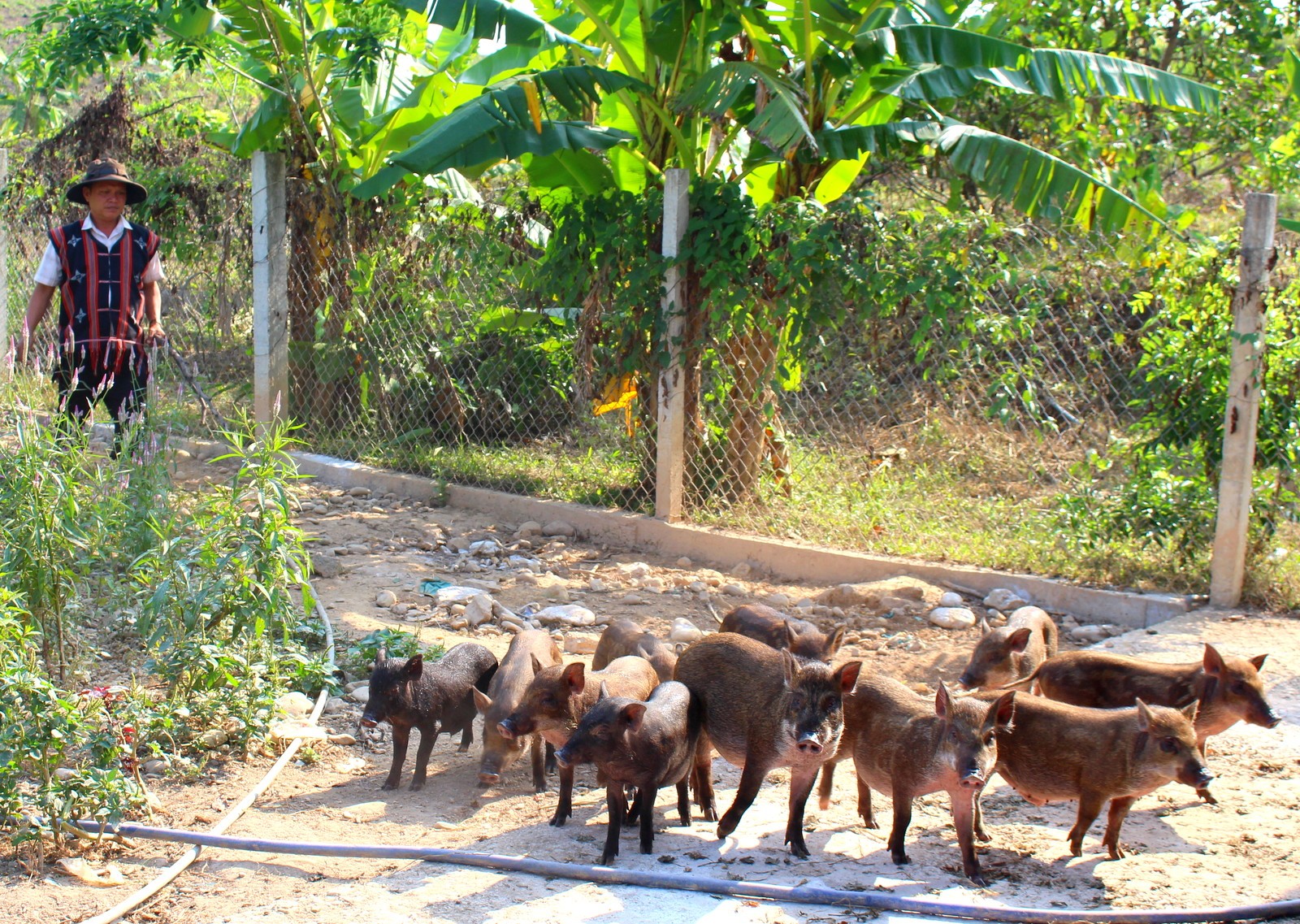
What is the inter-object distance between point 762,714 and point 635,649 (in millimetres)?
1211

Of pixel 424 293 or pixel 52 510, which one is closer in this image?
pixel 52 510

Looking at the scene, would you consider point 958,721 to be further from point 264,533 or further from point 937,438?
point 937,438

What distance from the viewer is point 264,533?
467cm

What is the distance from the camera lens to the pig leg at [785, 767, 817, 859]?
4.04m

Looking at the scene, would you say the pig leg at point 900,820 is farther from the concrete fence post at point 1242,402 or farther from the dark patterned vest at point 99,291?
the dark patterned vest at point 99,291

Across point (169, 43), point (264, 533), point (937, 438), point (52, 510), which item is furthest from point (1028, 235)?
point (169, 43)

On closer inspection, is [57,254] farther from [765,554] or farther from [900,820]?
[900,820]

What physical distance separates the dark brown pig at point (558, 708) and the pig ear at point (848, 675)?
0.88 m

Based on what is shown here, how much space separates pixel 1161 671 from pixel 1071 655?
13.1 inches

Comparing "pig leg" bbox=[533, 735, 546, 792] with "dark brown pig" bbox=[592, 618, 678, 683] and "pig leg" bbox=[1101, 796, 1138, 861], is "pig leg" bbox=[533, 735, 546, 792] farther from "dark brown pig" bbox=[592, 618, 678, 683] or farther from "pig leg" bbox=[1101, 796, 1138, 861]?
"pig leg" bbox=[1101, 796, 1138, 861]

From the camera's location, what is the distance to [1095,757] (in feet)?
13.2

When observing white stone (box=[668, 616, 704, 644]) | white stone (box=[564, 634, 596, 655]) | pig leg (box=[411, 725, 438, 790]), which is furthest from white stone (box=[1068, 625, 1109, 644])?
pig leg (box=[411, 725, 438, 790])

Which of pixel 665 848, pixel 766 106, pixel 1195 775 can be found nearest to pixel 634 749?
pixel 665 848

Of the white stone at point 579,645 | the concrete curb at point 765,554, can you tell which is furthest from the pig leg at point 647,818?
the concrete curb at point 765,554
